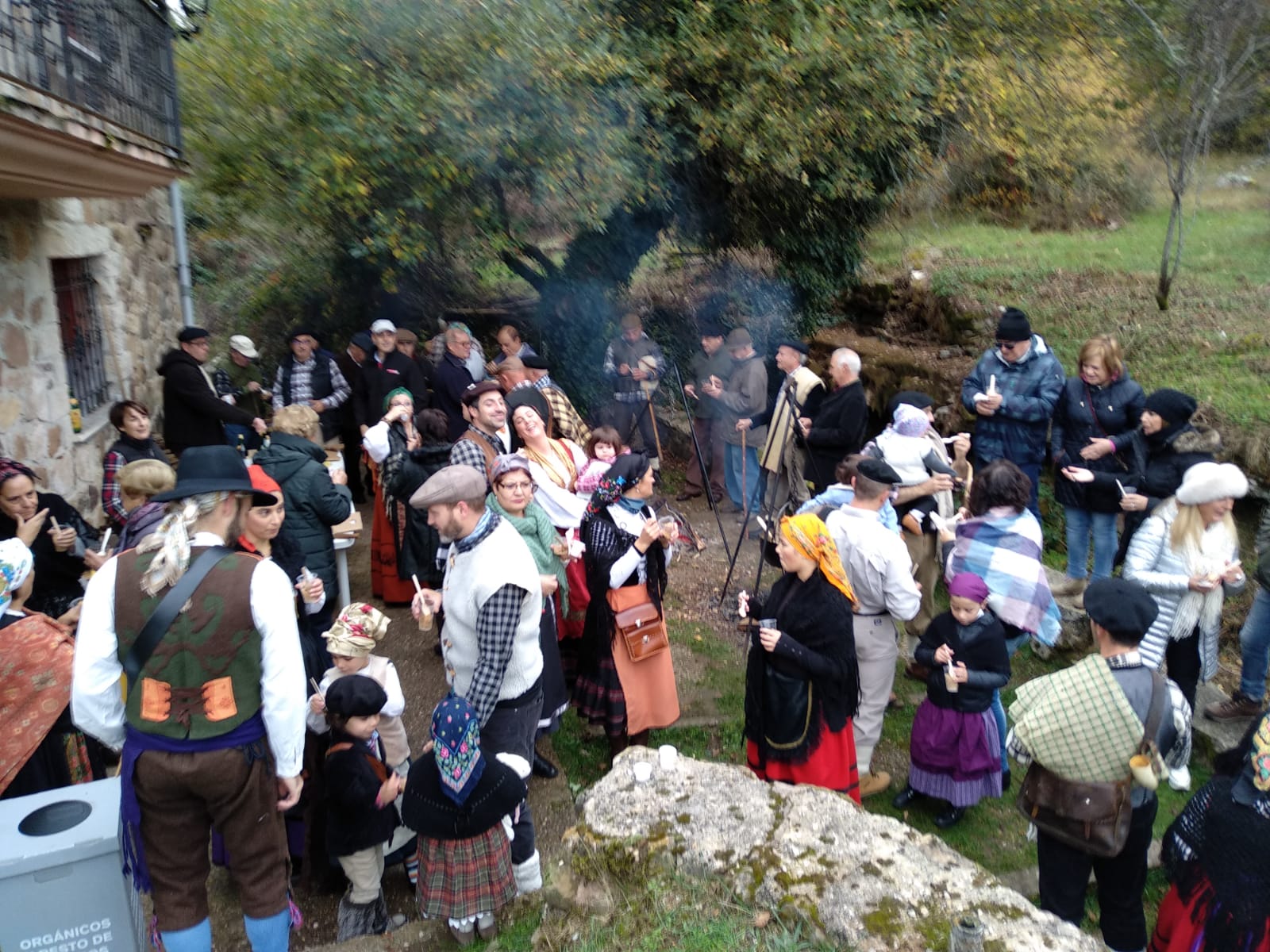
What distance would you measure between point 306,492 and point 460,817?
2.22m

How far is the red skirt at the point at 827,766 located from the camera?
13.5 feet

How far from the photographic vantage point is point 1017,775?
498 centimetres

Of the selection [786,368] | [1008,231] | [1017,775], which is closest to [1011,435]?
[786,368]

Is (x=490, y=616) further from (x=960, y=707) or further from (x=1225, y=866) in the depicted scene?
(x=1225, y=866)

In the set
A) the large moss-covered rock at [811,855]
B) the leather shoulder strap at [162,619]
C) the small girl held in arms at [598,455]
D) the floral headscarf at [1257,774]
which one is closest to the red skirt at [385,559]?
the small girl held in arms at [598,455]

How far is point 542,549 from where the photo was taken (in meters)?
4.48

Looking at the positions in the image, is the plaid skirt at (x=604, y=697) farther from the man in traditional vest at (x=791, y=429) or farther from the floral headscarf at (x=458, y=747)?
the man in traditional vest at (x=791, y=429)

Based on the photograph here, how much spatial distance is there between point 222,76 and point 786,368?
5403 millimetres

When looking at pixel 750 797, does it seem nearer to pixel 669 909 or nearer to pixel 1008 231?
pixel 669 909

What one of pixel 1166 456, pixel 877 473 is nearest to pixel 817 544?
pixel 877 473

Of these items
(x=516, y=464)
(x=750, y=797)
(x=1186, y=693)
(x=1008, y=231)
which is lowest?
(x=1186, y=693)

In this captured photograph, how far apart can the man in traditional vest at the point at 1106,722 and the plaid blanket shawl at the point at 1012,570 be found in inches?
41.5

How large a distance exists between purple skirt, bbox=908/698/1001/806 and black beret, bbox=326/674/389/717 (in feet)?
8.40

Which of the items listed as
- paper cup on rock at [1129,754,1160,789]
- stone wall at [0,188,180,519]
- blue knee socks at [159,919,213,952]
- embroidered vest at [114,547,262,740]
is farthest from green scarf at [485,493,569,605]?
stone wall at [0,188,180,519]
